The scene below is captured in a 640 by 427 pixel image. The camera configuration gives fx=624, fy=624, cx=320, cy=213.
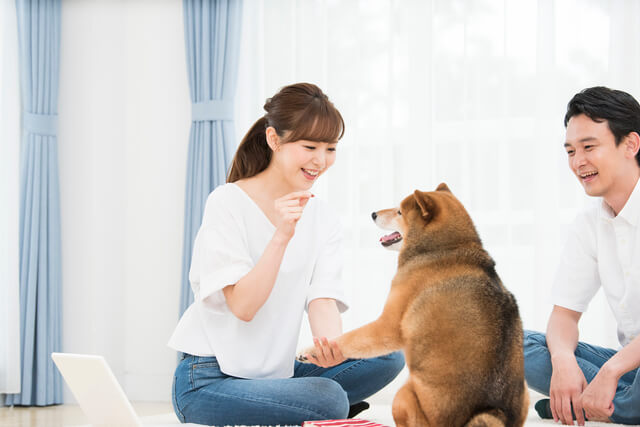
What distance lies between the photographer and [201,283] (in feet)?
6.41

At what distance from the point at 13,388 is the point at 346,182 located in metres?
2.39

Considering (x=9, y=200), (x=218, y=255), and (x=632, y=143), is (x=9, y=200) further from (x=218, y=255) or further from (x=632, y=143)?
(x=632, y=143)

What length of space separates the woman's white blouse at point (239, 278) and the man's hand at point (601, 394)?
32.2 inches

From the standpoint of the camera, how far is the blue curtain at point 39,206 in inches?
152

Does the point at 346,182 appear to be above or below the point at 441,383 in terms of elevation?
above

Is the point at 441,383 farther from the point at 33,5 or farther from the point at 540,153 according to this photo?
the point at 33,5

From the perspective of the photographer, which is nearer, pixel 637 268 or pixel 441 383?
pixel 441 383

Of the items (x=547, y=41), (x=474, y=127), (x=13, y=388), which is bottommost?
(x=13, y=388)

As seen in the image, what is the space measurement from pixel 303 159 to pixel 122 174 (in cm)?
255

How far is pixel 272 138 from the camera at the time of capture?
2055mm

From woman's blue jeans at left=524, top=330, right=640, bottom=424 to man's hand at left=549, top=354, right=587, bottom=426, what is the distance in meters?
0.12

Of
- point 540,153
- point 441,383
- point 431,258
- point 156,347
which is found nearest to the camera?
point 441,383

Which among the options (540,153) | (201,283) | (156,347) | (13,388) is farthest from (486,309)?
(13,388)

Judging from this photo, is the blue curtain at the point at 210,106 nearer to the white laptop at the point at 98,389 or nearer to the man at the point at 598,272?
the white laptop at the point at 98,389
